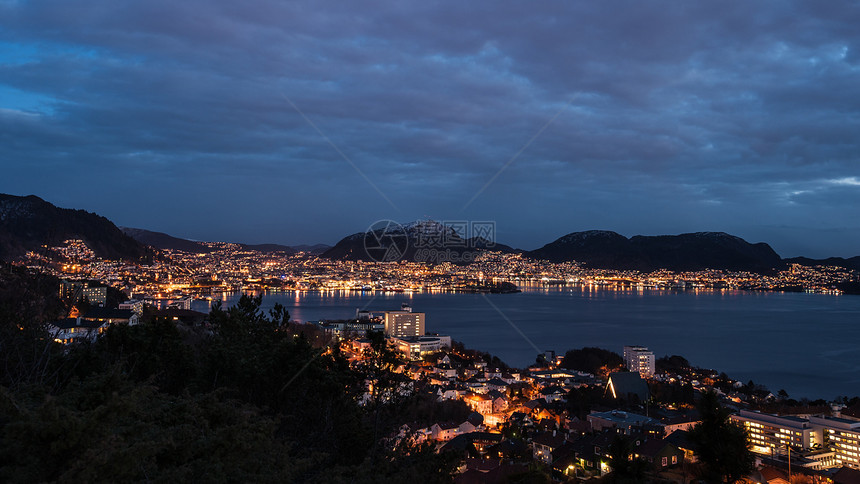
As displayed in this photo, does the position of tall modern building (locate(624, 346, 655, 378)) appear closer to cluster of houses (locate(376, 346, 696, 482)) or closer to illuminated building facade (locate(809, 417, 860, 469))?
cluster of houses (locate(376, 346, 696, 482))

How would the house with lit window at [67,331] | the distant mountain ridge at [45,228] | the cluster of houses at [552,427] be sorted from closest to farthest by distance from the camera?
the house with lit window at [67,331]
the cluster of houses at [552,427]
the distant mountain ridge at [45,228]

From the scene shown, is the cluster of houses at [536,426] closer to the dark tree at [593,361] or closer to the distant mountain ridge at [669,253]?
the dark tree at [593,361]

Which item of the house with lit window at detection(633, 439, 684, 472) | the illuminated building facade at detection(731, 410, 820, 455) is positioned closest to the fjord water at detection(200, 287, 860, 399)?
the illuminated building facade at detection(731, 410, 820, 455)

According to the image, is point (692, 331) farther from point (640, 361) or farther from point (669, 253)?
point (669, 253)

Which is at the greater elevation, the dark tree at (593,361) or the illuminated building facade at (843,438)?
the illuminated building facade at (843,438)

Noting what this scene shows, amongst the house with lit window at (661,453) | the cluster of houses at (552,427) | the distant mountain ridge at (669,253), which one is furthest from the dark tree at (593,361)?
the distant mountain ridge at (669,253)

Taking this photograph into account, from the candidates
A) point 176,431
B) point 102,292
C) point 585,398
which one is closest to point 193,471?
point 176,431
